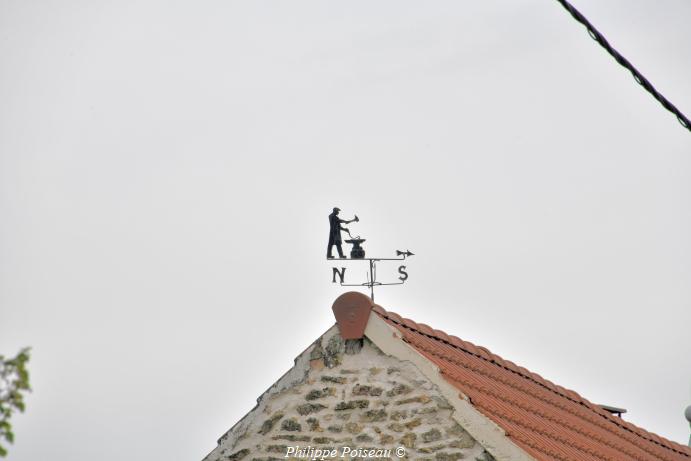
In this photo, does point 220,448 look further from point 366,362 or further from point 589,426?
point 589,426

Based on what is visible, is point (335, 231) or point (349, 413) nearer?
point (349, 413)

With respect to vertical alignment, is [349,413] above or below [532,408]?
below

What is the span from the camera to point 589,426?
11586 millimetres

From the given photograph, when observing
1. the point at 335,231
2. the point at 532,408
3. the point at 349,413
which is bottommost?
the point at 349,413

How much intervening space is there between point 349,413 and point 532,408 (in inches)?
77.8

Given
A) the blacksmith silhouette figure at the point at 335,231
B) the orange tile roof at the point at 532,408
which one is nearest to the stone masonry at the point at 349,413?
the orange tile roof at the point at 532,408

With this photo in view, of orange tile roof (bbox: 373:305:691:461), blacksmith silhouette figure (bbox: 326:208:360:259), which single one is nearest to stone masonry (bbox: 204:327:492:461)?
orange tile roof (bbox: 373:305:691:461)

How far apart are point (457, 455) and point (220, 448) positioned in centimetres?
191

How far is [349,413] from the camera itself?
914cm

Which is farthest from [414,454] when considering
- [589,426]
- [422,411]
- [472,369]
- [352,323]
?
[589,426]

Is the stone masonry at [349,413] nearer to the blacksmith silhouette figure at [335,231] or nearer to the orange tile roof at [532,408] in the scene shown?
the orange tile roof at [532,408]

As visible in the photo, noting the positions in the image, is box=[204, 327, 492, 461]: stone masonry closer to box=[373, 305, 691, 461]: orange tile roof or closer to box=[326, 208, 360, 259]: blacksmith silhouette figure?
box=[373, 305, 691, 461]: orange tile roof

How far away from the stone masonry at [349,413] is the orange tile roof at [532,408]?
23 cm

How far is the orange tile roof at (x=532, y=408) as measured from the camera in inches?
361
